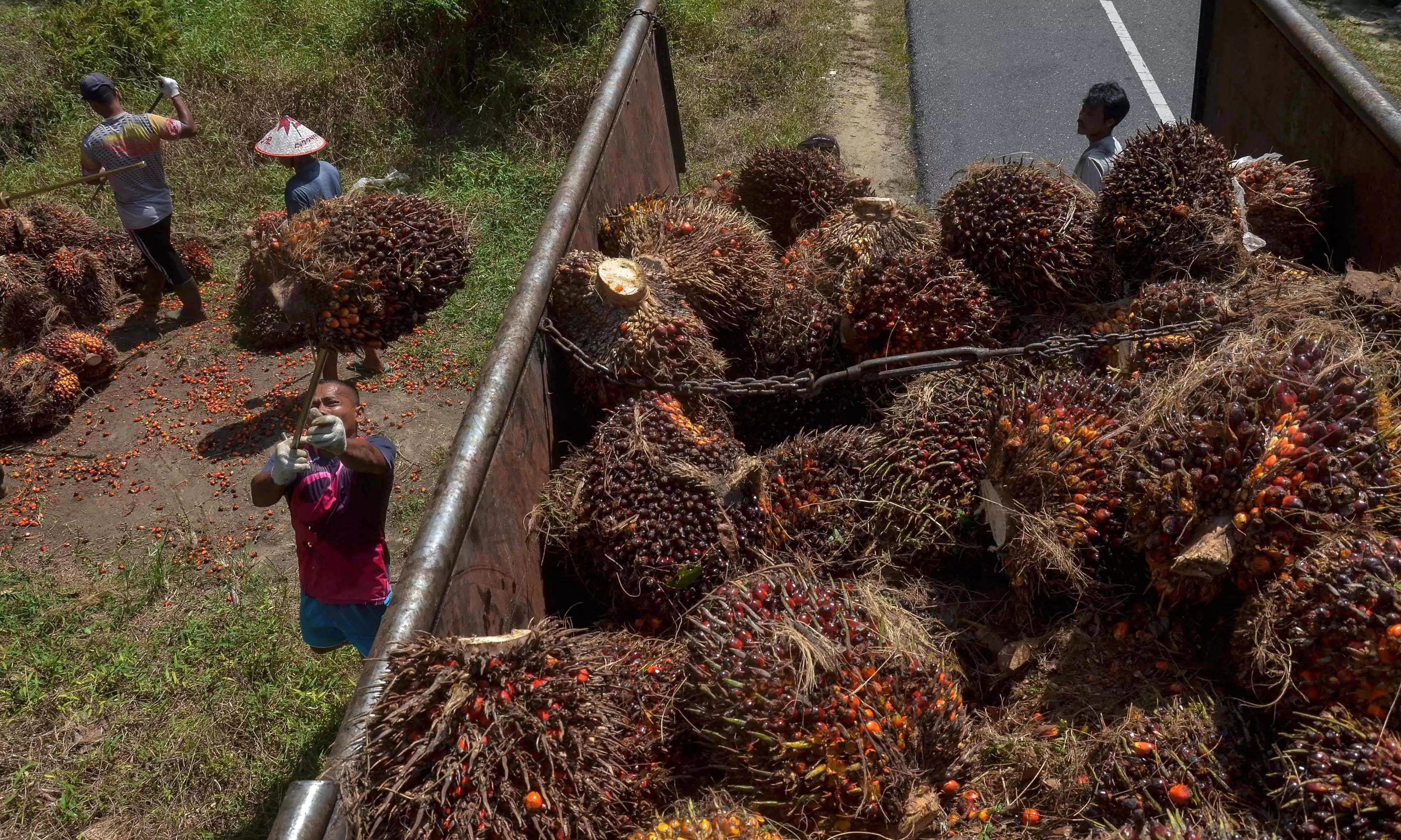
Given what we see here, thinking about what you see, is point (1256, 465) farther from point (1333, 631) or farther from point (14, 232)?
point (14, 232)

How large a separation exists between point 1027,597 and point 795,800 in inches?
40.1

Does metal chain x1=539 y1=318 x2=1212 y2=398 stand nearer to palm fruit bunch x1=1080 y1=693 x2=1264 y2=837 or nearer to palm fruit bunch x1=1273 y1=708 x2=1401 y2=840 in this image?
palm fruit bunch x1=1080 y1=693 x2=1264 y2=837

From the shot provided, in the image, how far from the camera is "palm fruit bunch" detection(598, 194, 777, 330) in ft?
12.9

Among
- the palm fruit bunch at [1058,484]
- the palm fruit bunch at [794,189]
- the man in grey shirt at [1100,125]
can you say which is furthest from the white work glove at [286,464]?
the man in grey shirt at [1100,125]

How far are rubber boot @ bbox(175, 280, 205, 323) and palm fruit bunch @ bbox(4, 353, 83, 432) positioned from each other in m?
1.15

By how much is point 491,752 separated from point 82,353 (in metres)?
6.19

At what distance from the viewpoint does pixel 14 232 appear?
7.59 m

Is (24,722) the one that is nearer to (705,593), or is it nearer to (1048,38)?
(705,593)

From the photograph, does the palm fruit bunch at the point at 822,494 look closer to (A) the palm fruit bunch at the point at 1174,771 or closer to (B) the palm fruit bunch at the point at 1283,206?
(A) the palm fruit bunch at the point at 1174,771

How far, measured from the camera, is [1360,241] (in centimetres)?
381

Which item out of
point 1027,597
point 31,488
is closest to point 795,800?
point 1027,597

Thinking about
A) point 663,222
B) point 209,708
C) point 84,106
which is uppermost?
point 663,222

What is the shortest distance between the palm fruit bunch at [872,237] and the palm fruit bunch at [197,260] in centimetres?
616

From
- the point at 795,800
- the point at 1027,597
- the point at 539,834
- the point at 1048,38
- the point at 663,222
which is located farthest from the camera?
the point at 1048,38
